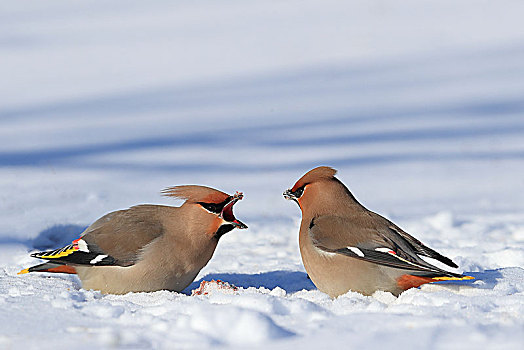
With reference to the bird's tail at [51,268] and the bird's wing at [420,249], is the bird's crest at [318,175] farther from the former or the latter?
the bird's tail at [51,268]

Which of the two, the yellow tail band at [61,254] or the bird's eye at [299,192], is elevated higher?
the bird's eye at [299,192]

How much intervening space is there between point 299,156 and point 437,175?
1.34 m

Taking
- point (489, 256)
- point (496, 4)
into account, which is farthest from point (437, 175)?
point (496, 4)

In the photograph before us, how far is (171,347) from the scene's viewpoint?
2416 mm

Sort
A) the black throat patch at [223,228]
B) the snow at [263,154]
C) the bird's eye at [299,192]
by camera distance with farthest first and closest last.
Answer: the bird's eye at [299,192], the black throat patch at [223,228], the snow at [263,154]

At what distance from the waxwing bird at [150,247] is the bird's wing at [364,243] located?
396mm

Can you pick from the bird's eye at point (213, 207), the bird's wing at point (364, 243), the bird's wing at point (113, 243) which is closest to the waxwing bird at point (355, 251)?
the bird's wing at point (364, 243)

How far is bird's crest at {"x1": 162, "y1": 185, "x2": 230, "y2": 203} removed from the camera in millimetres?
3793

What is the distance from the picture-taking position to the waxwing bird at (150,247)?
363cm

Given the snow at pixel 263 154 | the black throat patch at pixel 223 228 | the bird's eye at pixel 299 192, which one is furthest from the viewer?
the bird's eye at pixel 299 192

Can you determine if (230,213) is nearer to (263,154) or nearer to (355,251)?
(355,251)

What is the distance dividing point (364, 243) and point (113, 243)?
116 centimetres

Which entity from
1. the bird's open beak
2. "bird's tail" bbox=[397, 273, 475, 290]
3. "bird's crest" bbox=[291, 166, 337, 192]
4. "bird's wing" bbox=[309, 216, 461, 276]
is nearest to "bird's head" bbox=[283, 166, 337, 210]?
"bird's crest" bbox=[291, 166, 337, 192]

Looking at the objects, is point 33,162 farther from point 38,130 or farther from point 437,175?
point 437,175
